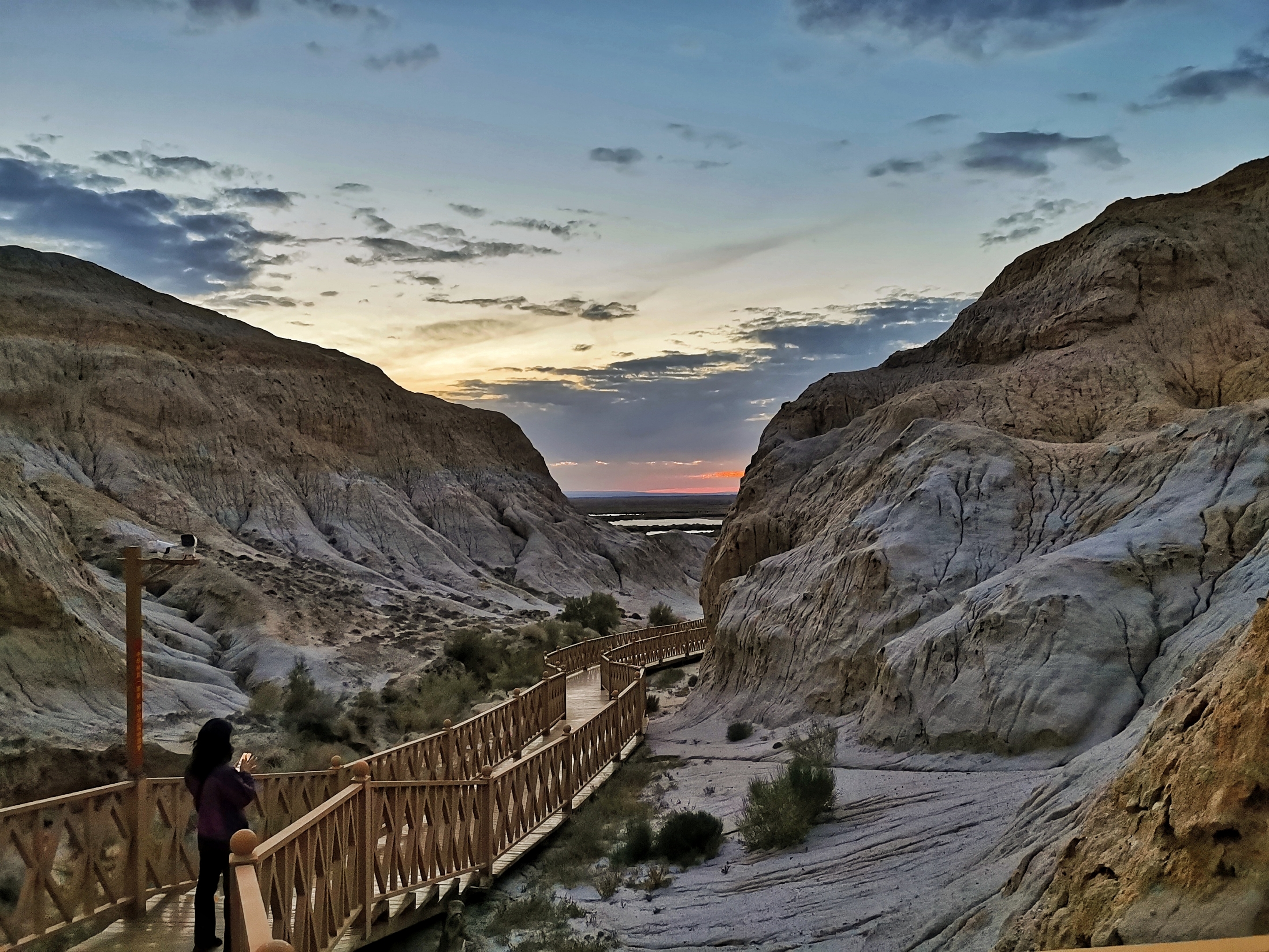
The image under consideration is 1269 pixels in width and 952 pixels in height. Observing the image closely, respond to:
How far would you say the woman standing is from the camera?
6.90m

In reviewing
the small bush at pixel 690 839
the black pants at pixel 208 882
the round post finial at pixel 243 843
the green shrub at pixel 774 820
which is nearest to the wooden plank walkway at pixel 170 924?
the black pants at pixel 208 882

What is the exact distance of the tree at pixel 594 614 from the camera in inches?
1571

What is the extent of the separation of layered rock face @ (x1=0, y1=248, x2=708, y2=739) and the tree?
101 inches

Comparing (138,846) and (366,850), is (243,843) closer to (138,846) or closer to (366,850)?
(366,850)

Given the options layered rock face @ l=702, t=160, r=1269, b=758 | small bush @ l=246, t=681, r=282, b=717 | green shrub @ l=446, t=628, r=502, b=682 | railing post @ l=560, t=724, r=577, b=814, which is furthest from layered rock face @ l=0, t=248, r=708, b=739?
layered rock face @ l=702, t=160, r=1269, b=758

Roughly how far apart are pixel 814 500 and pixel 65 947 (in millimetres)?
17233

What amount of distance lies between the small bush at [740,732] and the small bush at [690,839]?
505cm

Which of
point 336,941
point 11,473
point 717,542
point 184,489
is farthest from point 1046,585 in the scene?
point 184,489

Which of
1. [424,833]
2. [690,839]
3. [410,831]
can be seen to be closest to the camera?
[410,831]

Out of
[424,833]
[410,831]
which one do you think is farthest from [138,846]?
[424,833]

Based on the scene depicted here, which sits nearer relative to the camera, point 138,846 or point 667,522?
point 138,846

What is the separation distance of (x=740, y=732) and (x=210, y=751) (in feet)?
33.7

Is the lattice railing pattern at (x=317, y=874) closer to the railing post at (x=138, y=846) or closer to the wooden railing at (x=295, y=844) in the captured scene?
the wooden railing at (x=295, y=844)

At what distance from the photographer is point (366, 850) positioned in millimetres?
7957
